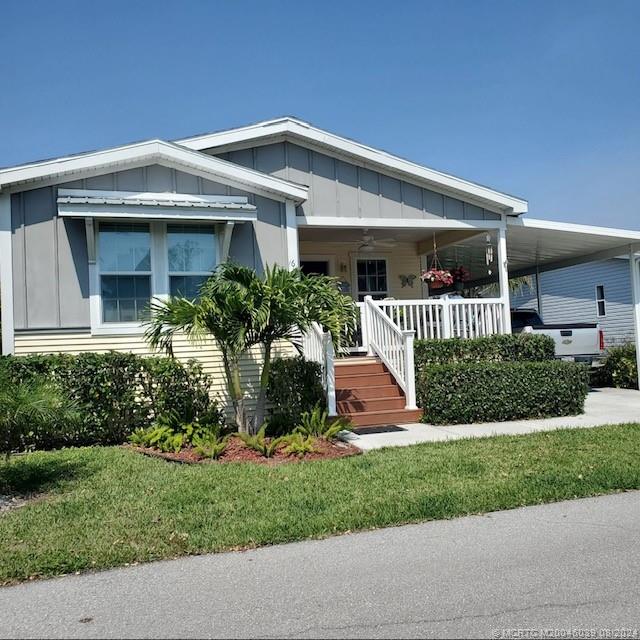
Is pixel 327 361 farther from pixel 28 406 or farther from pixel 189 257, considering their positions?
pixel 28 406

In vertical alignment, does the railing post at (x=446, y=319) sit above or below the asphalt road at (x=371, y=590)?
above

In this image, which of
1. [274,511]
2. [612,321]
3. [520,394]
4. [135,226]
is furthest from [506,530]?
[612,321]

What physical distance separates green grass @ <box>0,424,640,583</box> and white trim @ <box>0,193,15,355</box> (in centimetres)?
221

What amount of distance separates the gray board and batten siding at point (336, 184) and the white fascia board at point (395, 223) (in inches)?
3.9

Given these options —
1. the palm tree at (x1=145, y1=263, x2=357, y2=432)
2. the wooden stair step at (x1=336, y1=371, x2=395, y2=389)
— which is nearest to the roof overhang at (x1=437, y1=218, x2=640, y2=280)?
the wooden stair step at (x1=336, y1=371, x2=395, y2=389)

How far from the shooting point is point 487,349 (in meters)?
11.5

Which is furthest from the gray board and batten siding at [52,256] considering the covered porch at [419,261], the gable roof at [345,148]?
the covered porch at [419,261]

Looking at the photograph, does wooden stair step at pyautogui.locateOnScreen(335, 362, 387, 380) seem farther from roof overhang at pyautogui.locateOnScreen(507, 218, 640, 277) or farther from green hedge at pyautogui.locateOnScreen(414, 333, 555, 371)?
roof overhang at pyautogui.locateOnScreen(507, 218, 640, 277)

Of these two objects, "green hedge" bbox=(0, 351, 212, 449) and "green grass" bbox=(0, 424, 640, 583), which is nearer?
"green grass" bbox=(0, 424, 640, 583)

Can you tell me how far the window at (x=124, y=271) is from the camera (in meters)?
9.86

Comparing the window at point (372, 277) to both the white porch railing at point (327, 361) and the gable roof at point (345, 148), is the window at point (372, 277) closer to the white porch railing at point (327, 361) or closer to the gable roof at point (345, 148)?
the gable roof at point (345, 148)

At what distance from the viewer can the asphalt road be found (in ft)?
11.0

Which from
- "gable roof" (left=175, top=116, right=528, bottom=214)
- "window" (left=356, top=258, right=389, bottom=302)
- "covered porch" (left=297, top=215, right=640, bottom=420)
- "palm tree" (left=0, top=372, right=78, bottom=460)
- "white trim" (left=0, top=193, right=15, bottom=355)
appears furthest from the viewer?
"window" (left=356, top=258, right=389, bottom=302)

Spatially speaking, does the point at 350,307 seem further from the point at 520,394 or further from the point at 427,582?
the point at 427,582
